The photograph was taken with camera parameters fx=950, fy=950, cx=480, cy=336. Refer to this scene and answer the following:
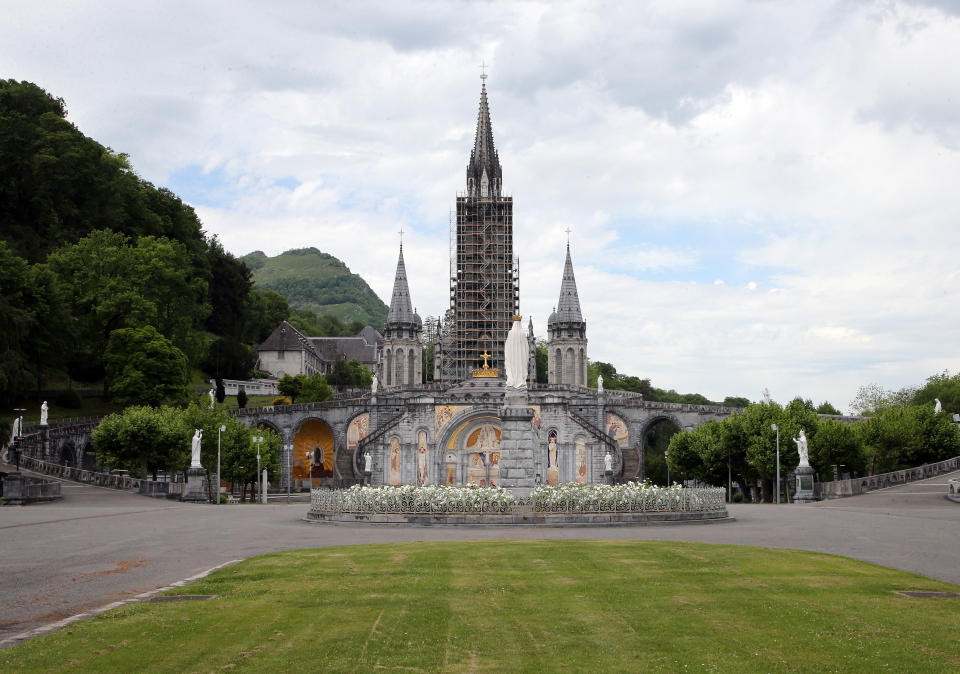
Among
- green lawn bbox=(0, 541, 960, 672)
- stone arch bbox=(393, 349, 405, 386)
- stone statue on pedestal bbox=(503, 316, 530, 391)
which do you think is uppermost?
stone arch bbox=(393, 349, 405, 386)

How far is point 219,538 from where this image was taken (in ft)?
74.2

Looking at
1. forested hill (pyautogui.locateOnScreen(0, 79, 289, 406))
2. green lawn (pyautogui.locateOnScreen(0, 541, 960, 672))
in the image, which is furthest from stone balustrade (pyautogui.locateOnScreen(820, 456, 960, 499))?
forested hill (pyautogui.locateOnScreen(0, 79, 289, 406))

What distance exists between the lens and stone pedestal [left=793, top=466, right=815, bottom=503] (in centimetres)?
4219

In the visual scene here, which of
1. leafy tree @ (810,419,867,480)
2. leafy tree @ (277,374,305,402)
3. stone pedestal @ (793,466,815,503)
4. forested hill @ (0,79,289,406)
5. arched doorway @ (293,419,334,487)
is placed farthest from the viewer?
leafy tree @ (277,374,305,402)

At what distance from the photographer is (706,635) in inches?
412

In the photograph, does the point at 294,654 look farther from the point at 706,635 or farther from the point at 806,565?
the point at 806,565

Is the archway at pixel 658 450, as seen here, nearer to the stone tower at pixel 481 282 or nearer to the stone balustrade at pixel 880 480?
the stone tower at pixel 481 282

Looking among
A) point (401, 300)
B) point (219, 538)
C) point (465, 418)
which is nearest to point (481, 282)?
point (401, 300)

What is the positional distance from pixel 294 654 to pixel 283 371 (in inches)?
4104

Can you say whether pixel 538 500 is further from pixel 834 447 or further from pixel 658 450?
pixel 658 450

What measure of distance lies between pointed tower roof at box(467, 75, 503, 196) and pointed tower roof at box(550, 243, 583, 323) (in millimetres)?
16627

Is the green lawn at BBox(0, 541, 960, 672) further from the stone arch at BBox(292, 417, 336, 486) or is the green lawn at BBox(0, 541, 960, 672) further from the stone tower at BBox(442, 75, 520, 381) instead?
the stone tower at BBox(442, 75, 520, 381)

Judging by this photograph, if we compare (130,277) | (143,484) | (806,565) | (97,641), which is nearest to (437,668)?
(97,641)

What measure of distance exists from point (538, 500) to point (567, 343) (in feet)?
242
